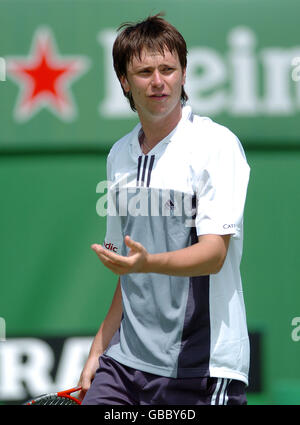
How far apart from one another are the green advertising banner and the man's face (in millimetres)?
2134

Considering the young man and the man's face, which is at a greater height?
the man's face

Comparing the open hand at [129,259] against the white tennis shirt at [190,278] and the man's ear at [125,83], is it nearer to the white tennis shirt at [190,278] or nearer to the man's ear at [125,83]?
the white tennis shirt at [190,278]

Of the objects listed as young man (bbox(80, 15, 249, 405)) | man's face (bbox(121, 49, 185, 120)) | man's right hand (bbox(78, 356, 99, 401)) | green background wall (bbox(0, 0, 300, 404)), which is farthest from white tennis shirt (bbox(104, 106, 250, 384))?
green background wall (bbox(0, 0, 300, 404))

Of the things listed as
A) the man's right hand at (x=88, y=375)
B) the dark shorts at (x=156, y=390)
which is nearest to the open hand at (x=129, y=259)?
the dark shorts at (x=156, y=390)

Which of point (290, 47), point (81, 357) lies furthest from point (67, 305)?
point (290, 47)

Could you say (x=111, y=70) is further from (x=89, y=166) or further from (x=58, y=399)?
(x=58, y=399)

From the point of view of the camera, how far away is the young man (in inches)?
88.7

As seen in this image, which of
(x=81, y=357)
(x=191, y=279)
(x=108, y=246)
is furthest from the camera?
(x=81, y=357)

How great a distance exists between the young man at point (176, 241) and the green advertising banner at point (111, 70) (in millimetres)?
2117

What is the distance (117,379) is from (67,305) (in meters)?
2.15

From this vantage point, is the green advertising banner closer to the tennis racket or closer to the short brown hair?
the short brown hair

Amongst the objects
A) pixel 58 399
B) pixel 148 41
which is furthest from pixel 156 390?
pixel 148 41

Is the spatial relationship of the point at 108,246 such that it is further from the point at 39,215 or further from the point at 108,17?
the point at 108,17

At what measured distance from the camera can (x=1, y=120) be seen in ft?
14.8
